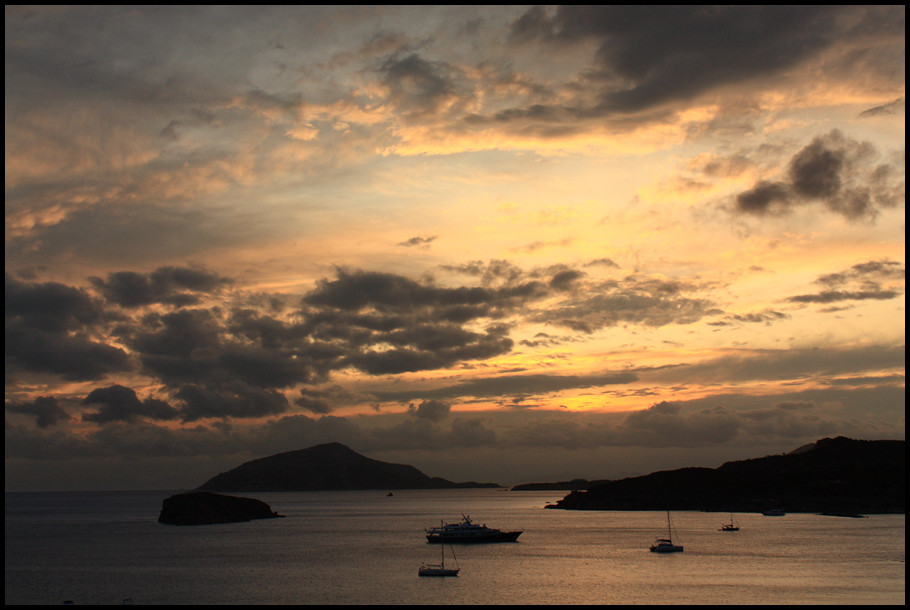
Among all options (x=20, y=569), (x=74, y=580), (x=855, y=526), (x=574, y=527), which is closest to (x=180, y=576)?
(x=74, y=580)

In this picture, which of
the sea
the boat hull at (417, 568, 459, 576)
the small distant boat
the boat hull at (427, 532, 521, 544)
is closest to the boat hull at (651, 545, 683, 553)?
the sea

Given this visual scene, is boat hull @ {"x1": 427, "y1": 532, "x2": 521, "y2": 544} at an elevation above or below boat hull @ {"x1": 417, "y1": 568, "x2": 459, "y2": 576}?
below

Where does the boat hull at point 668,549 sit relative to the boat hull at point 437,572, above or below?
below

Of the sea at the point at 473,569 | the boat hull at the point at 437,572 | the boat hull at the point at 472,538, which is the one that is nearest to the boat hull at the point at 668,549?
the sea at the point at 473,569

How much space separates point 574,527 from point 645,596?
389 ft

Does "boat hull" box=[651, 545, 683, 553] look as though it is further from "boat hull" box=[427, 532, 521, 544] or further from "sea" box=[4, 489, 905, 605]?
"boat hull" box=[427, 532, 521, 544]

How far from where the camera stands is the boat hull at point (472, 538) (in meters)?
147

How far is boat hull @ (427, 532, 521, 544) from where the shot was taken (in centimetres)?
14688

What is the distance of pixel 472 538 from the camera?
147 meters

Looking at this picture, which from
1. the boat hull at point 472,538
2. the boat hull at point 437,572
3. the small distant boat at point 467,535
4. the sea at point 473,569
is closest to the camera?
the sea at point 473,569

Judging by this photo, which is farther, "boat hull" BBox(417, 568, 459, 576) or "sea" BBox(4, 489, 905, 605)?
"boat hull" BBox(417, 568, 459, 576)

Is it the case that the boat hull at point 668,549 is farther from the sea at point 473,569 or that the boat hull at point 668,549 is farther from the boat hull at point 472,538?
the boat hull at point 472,538

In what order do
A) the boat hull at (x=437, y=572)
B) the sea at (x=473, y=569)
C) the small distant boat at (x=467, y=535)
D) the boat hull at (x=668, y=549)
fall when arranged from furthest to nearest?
the small distant boat at (x=467, y=535), the boat hull at (x=668, y=549), the boat hull at (x=437, y=572), the sea at (x=473, y=569)

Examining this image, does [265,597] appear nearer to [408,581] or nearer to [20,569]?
[408,581]
